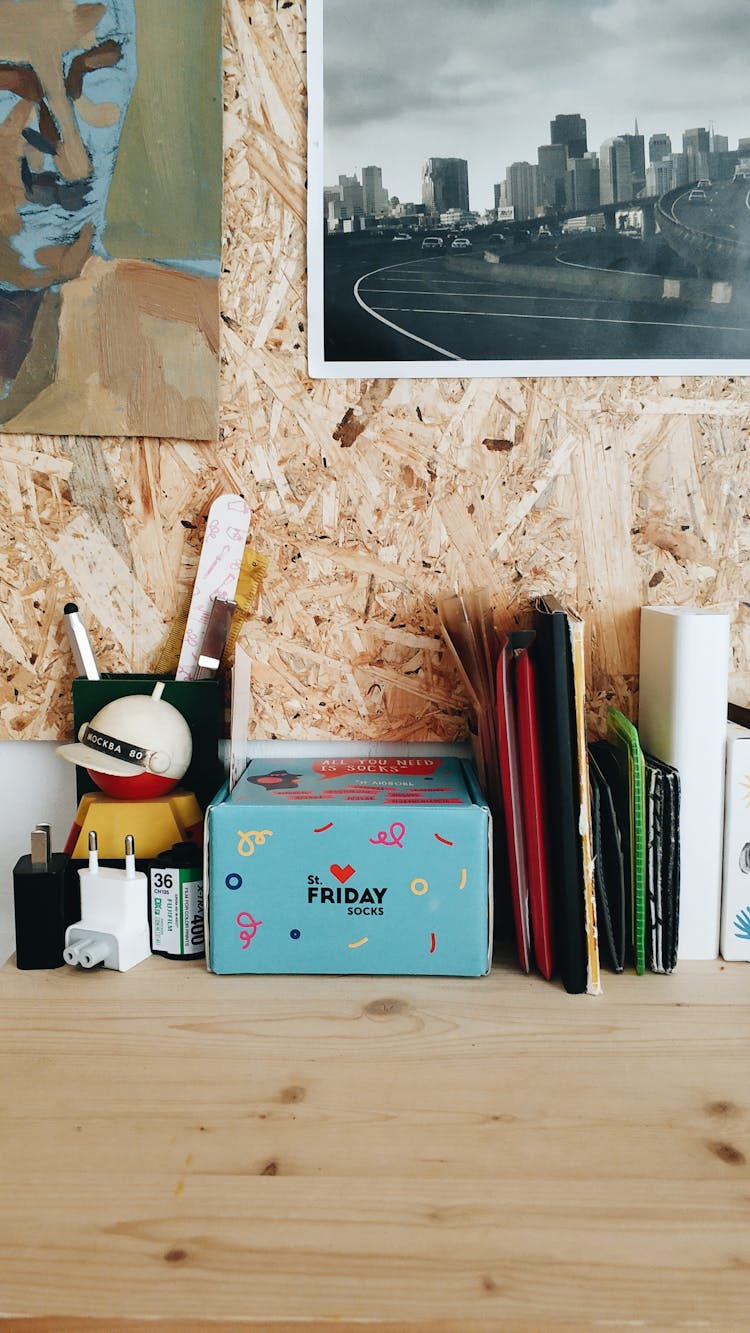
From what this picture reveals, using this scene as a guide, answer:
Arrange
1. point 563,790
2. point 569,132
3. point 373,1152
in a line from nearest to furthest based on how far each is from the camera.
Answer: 1. point 373,1152
2. point 563,790
3. point 569,132

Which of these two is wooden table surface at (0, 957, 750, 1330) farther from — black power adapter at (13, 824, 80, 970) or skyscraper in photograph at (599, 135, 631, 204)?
skyscraper in photograph at (599, 135, 631, 204)

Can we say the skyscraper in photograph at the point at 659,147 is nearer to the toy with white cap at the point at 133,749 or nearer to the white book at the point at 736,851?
the white book at the point at 736,851

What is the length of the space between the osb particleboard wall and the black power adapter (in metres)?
0.22

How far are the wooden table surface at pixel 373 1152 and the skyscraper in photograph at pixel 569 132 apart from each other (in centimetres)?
81

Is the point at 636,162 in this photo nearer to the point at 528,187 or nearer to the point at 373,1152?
the point at 528,187

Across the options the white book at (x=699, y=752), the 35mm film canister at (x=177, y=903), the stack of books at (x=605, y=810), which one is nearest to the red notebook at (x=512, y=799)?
the stack of books at (x=605, y=810)

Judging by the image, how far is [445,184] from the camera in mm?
930

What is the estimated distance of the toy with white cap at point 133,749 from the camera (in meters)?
0.84

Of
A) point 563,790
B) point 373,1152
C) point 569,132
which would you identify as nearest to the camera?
point 373,1152

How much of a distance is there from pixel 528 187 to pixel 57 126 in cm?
49

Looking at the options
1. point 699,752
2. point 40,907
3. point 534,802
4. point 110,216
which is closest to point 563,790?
point 534,802

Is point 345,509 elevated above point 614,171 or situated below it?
below

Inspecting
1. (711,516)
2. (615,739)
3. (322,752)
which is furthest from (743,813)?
(322,752)

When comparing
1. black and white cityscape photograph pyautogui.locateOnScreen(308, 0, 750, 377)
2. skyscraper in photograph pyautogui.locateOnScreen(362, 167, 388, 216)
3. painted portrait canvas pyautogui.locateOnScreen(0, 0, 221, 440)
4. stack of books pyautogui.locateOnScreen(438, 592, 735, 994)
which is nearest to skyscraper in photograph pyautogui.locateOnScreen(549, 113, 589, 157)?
black and white cityscape photograph pyautogui.locateOnScreen(308, 0, 750, 377)
